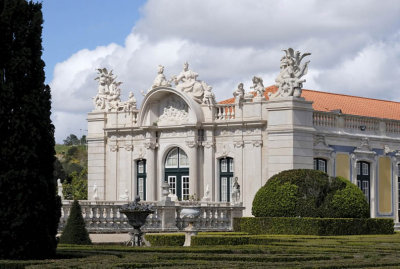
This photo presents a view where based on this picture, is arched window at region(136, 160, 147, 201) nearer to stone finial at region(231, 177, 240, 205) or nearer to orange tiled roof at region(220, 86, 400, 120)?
orange tiled roof at region(220, 86, 400, 120)

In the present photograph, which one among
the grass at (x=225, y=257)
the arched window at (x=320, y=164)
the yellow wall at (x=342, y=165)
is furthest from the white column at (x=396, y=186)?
the grass at (x=225, y=257)

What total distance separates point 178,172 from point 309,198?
36.9ft

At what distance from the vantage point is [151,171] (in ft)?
148

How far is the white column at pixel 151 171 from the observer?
44719 mm

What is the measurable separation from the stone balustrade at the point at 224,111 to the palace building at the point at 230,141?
0.05 meters

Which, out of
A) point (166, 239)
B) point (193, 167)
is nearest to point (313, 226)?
point (166, 239)

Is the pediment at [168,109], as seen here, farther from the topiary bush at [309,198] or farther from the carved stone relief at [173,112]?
the topiary bush at [309,198]

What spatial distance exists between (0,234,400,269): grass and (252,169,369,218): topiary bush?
9.07 meters

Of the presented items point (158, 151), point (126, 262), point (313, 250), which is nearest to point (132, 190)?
point (158, 151)

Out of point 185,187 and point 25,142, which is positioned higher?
point 25,142

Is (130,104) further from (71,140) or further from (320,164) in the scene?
(71,140)

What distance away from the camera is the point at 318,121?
4212cm

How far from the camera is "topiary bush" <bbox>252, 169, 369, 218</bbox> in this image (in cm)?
3428

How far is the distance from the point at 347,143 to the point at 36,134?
2584cm
